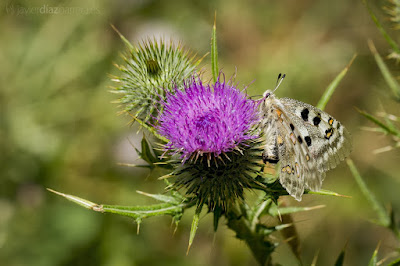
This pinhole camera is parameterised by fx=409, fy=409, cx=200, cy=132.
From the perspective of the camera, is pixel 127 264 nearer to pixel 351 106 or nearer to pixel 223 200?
pixel 223 200

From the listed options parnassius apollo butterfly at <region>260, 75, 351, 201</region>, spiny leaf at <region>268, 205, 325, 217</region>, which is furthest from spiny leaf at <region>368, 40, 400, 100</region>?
spiny leaf at <region>268, 205, 325, 217</region>

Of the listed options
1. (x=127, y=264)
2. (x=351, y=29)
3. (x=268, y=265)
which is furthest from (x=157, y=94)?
(x=351, y=29)

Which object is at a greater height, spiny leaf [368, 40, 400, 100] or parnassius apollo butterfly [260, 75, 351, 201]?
spiny leaf [368, 40, 400, 100]

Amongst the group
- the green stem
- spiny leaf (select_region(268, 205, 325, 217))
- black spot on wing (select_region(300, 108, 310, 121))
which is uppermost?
black spot on wing (select_region(300, 108, 310, 121))

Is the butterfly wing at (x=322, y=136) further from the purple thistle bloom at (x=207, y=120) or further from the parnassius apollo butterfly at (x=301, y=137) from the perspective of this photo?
the purple thistle bloom at (x=207, y=120)

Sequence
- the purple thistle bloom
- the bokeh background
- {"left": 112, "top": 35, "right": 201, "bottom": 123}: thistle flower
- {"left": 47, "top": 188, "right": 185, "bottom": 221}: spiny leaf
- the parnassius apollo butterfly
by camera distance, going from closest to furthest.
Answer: {"left": 47, "top": 188, "right": 185, "bottom": 221}: spiny leaf < the purple thistle bloom < the parnassius apollo butterfly < {"left": 112, "top": 35, "right": 201, "bottom": 123}: thistle flower < the bokeh background

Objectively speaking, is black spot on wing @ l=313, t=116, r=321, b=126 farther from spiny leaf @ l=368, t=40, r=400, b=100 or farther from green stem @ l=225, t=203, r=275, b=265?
spiny leaf @ l=368, t=40, r=400, b=100

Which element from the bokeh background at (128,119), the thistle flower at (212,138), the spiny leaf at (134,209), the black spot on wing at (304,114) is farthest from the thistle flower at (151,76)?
the bokeh background at (128,119)

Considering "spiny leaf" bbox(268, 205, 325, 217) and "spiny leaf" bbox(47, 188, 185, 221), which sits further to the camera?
"spiny leaf" bbox(268, 205, 325, 217)
